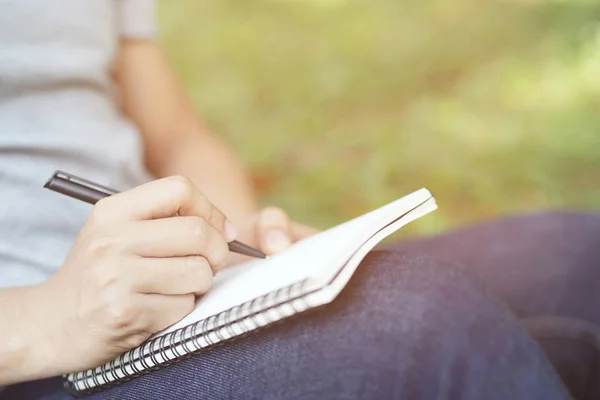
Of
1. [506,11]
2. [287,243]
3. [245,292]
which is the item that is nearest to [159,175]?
[287,243]

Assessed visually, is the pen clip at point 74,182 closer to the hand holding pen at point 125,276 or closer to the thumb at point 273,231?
the hand holding pen at point 125,276

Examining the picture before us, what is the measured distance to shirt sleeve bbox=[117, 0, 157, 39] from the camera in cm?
73

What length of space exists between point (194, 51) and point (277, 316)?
123 centimetres

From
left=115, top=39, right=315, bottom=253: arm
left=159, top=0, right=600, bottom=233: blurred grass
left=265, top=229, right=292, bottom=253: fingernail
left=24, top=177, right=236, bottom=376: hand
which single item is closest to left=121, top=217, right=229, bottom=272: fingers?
left=24, top=177, right=236, bottom=376: hand

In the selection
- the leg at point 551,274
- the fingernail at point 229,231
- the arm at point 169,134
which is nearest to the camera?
the fingernail at point 229,231

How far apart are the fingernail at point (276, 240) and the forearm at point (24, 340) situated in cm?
17

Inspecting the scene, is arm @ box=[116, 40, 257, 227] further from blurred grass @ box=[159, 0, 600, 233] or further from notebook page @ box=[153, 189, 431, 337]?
blurred grass @ box=[159, 0, 600, 233]

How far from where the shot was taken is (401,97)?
1.42 meters

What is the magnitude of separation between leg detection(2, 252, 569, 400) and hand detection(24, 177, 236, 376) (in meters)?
0.04

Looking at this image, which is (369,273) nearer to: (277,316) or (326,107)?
(277,316)

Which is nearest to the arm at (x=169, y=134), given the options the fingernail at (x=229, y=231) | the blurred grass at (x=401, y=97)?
the fingernail at (x=229, y=231)

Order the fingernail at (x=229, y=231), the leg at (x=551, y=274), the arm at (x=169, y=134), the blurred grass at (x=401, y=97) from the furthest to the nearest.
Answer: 1. the blurred grass at (x=401, y=97)
2. the arm at (x=169, y=134)
3. the leg at (x=551, y=274)
4. the fingernail at (x=229, y=231)

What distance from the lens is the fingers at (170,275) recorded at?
412mm

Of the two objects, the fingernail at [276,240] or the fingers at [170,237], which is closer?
the fingers at [170,237]
